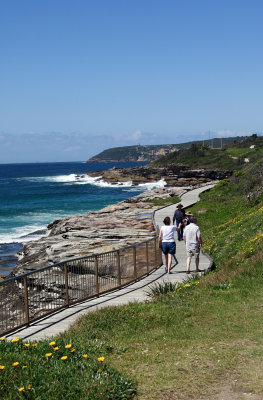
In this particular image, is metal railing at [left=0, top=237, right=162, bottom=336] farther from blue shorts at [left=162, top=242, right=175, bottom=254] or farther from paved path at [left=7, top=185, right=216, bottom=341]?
blue shorts at [left=162, top=242, right=175, bottom=254]

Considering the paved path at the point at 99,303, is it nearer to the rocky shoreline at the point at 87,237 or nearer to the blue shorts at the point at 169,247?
the blue shorts at the point at 169,247

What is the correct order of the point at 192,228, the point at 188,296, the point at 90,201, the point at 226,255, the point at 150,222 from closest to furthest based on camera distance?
the point at 188,296 → the point at 192,228 → the point at 226,255 → the point at 150,222 → the point at 90,201

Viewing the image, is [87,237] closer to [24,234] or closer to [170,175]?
[24,234]

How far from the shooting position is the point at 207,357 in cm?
657

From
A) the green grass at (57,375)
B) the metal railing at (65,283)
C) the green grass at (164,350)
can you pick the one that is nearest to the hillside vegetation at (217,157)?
the metal railing at (65,283)

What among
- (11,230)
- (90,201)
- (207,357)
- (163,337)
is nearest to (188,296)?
(163,337)

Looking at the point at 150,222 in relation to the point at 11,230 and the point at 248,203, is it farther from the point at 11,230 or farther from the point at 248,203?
the point at 11,230

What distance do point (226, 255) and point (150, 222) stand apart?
13645 millimetres

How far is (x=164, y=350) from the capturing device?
7000 mm

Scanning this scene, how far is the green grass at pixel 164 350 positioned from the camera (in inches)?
214

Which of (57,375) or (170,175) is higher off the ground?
(170,175)

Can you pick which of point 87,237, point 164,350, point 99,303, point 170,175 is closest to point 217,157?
A: point 170,175

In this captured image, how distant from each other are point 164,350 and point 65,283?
14.5 ft

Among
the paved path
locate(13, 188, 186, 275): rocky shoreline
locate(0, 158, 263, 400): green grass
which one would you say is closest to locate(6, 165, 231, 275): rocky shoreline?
locate(13, 188, 186, 275): rocky shoreline
